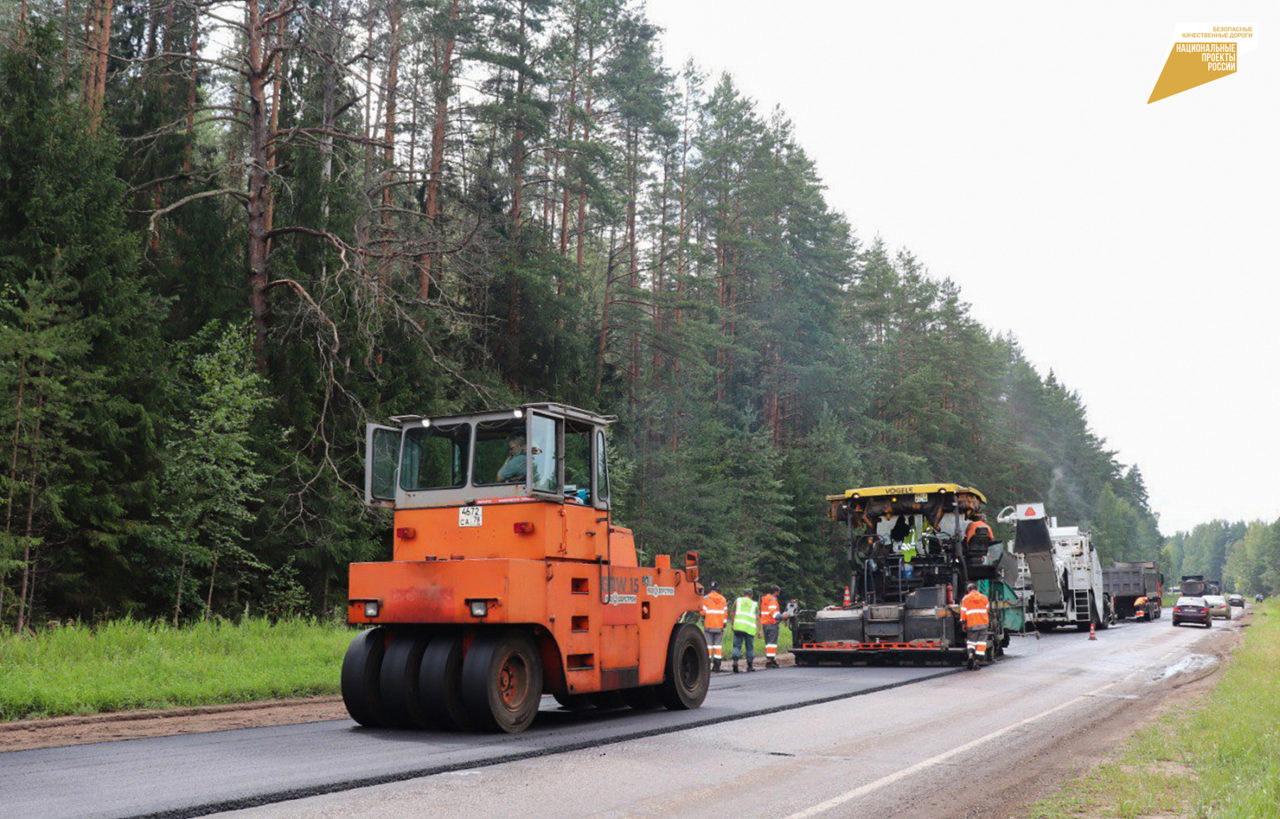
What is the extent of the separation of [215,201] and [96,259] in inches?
257

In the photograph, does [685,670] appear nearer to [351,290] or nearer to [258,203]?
[351,290]

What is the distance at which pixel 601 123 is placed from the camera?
39.5 metres

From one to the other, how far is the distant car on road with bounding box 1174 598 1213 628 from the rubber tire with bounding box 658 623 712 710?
36525 millimetres

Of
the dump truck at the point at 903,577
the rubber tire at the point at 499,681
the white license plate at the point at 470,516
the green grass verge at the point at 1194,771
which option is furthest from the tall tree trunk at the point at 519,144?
the green grass verge at the point at 1194,771

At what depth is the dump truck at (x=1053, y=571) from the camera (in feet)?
105

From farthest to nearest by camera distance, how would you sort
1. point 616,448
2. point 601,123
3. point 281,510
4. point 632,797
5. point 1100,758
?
point 601,123, point 616,448, point 281,510, point 1100,758, point 632,797

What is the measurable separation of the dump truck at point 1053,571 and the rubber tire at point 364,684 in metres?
23.7

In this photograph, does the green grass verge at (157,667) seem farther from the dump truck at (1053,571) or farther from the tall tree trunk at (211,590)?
the dump truck at (1053,571)

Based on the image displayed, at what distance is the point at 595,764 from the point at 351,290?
16.9 m

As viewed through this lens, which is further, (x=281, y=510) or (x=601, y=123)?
(x=601, y=123)

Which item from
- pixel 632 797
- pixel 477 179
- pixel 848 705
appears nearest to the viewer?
pixel 632 797

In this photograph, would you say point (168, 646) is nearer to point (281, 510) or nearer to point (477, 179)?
point (281, 510)

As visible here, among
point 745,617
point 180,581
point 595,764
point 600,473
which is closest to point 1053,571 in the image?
point 745,617

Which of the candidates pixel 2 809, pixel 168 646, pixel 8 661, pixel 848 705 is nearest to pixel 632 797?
pixel 2 809
